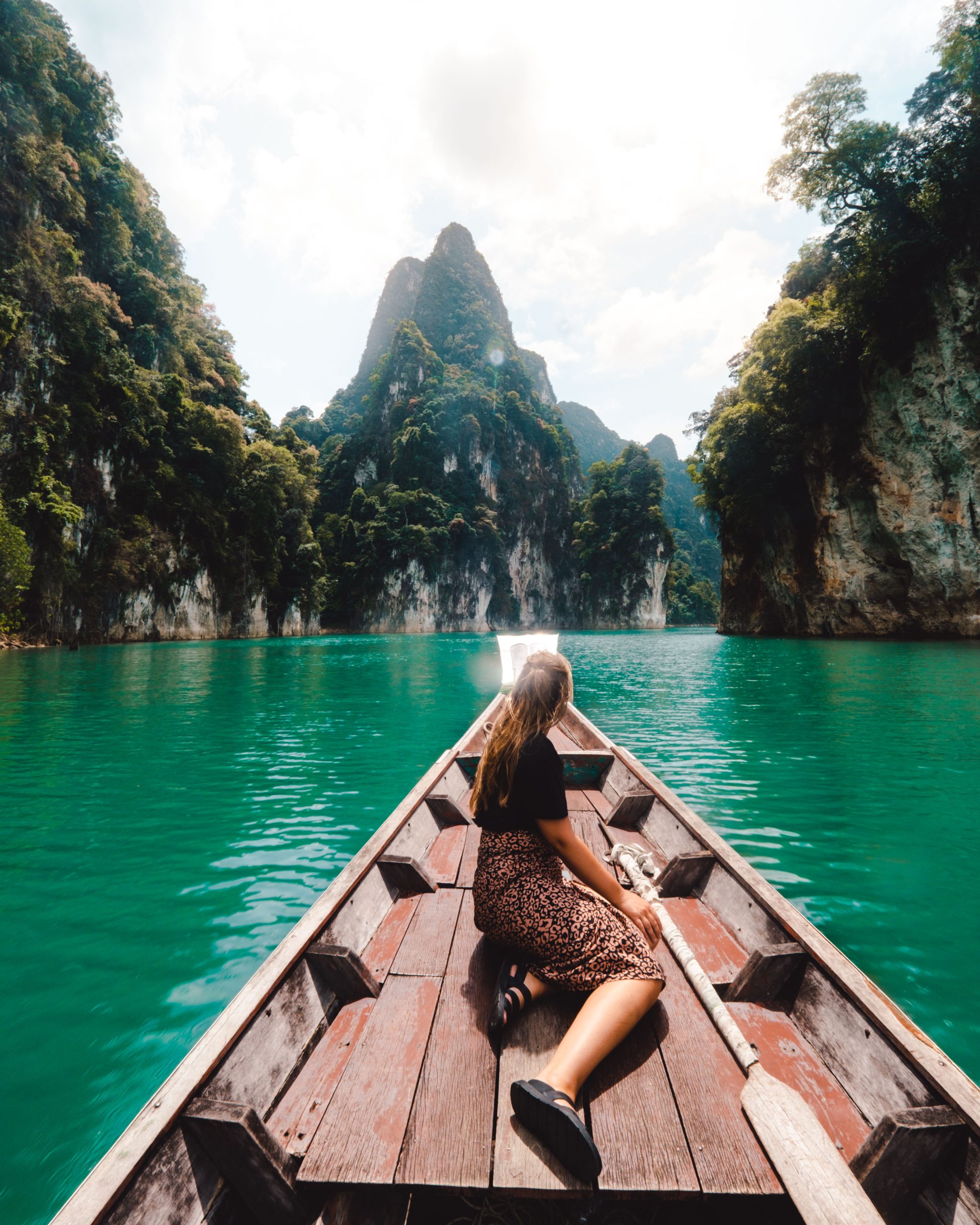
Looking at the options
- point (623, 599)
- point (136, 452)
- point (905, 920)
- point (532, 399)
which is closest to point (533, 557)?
point (623, 599)

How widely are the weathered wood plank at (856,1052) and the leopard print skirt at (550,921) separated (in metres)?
0.52

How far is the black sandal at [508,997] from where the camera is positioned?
186 centimetres

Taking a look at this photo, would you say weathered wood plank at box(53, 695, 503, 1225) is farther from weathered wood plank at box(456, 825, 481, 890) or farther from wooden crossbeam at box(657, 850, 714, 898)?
wooden crossbeam at box(657, 850, 714, 898)

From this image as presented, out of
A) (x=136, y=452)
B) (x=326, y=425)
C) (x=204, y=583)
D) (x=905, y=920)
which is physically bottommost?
(x=905, y=920)

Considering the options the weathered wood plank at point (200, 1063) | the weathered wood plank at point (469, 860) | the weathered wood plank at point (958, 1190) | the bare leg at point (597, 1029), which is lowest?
the weathered wood plank at point (469, 860)

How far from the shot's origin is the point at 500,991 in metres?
1.96

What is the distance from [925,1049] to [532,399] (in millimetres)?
78739

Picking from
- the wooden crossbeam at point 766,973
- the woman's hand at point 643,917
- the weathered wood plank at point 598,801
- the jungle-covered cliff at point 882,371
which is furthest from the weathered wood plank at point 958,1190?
the jungle-covered cliff at point 882,371

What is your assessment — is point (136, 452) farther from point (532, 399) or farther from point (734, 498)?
point (532, 399)

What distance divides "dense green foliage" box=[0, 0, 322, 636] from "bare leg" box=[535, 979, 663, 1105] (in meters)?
31.6

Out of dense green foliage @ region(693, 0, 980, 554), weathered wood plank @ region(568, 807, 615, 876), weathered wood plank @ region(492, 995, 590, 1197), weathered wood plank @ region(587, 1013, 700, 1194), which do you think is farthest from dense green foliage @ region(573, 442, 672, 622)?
weathered wood plank @ region(587, 1013, 700, 1194)

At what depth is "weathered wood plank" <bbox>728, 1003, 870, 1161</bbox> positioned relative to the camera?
1.56 meters

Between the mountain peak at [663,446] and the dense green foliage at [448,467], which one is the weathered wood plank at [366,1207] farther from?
the mountain peak at [663,446]

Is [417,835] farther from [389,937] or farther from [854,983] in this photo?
[854,983]
